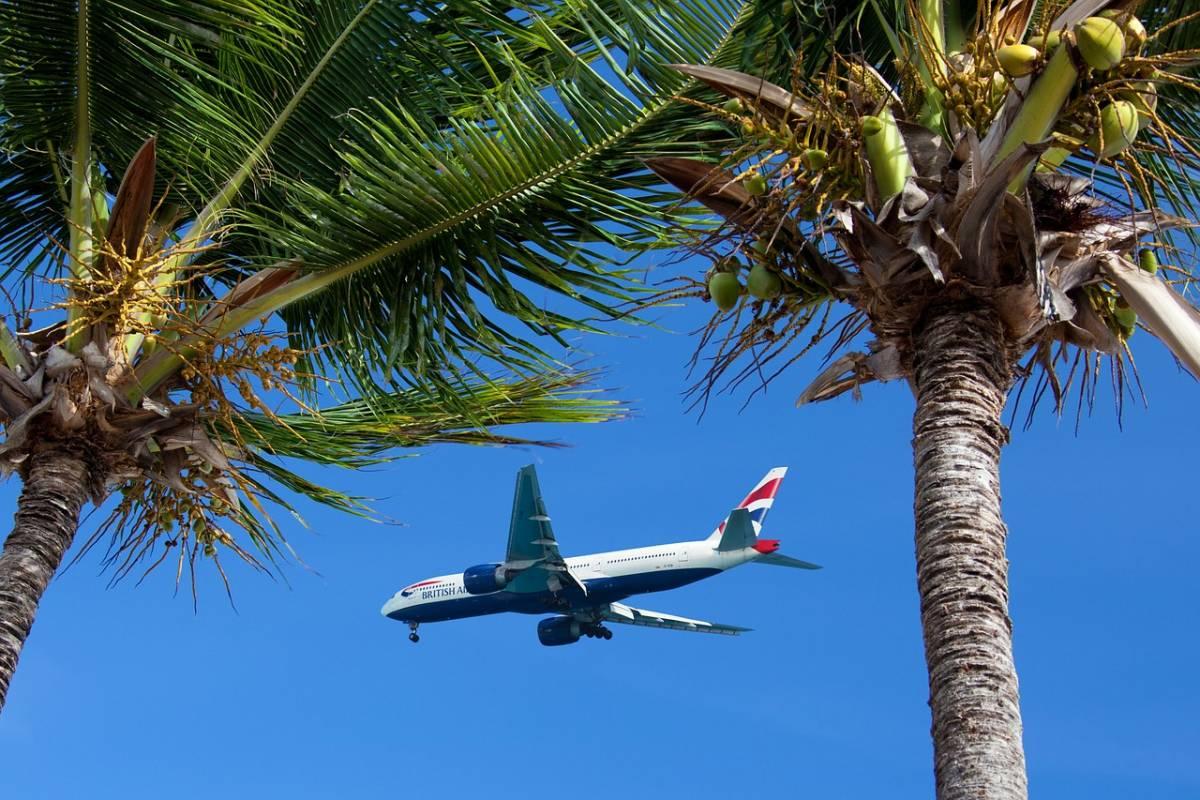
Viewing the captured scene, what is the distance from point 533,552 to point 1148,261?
1553 inches

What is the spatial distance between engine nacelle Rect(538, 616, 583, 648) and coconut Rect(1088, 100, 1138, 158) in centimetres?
4869

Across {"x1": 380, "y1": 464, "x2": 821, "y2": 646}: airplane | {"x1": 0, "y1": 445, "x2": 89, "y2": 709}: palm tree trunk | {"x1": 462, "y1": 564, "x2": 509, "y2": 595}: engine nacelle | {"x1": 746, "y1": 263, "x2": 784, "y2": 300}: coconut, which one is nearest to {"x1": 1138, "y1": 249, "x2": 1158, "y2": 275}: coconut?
{"x1": 746, "y1": 263, "x2": 784, "y2": 300}: coconut

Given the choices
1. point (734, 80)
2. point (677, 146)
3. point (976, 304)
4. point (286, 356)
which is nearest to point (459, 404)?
point (286, 356)

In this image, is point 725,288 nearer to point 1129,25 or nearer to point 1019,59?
point 1019,59

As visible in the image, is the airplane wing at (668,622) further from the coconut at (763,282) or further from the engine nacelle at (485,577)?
the coconut at (763,282)

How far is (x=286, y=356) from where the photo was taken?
634cm

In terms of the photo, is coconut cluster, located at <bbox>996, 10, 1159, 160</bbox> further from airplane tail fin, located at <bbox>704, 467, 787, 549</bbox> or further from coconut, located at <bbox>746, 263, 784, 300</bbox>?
airplane tail fin, located at <bbox>704, 467, 787, 549</bbox>

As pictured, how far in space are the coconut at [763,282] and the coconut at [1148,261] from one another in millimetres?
1178

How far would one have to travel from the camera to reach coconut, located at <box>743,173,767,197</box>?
15.5ft

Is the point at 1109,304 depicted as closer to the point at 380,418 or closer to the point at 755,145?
the point at 755,145

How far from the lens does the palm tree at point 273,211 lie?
6105 mm

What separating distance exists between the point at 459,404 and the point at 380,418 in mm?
978

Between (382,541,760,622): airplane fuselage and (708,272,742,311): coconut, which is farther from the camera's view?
(382,541,760,622): airplane fuselage

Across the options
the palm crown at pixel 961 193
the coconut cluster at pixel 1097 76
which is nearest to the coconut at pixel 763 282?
the palm crown at pixel 961 193
